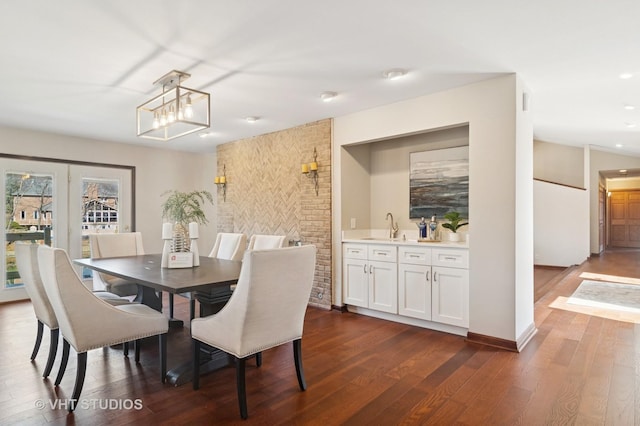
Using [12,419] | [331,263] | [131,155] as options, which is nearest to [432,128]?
[331,263]

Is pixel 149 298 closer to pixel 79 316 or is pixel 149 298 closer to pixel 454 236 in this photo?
pixel 79 316

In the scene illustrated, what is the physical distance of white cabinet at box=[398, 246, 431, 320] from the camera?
3781 mm

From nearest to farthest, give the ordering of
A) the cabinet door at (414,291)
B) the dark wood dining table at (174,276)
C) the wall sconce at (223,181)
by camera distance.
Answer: the dark wood dining table at (174,276) < the cabinet door at (414,291) < the wall sconce at (223,181)

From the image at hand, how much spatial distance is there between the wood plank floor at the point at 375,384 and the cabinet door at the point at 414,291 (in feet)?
0.70

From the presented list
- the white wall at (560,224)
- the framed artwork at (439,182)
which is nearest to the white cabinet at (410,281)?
the framed artwork at (439,182)

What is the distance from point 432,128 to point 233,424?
3185mm

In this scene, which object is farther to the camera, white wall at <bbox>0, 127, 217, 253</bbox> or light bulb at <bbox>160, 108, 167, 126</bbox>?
white wall at <bbox>0, 127, 217, 253</bbox>

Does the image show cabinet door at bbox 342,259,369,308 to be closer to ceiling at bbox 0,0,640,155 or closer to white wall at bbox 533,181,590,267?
ceiling at bbox 0,0,640,155

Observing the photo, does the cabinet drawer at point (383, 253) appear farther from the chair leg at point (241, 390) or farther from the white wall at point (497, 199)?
the chair leg at point (241, 390)

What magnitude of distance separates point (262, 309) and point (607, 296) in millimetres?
5458

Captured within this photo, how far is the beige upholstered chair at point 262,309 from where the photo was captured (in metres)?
2.10

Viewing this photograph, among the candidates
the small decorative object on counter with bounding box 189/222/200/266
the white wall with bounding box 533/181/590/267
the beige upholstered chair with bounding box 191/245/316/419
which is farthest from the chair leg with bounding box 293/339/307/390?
the white wall with bounding box 533/181/590/267

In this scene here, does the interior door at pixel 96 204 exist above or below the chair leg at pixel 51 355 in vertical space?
above

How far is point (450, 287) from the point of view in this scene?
3615 millimetres
